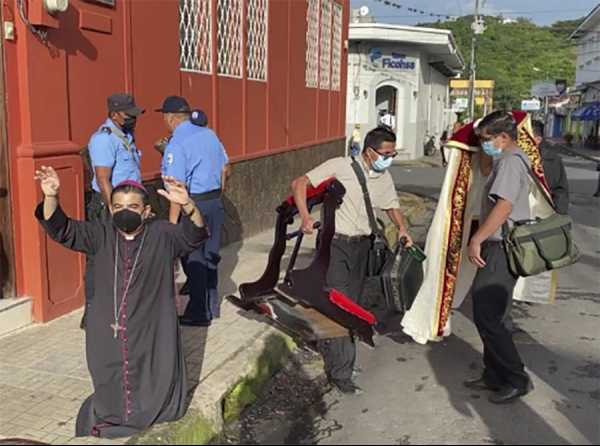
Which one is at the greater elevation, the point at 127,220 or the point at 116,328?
the point at 127,220

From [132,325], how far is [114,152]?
195cm

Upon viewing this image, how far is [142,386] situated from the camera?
135 inches

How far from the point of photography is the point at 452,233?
495 centimetres

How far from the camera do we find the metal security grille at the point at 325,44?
13633mm

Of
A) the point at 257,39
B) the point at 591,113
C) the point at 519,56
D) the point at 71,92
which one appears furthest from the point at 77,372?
the point at 519,56

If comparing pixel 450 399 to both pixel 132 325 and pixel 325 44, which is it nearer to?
pixel 132 325

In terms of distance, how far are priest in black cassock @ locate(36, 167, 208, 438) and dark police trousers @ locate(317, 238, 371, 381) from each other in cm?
132

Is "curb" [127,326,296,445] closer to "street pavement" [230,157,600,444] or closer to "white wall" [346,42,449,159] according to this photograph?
"street pavement" [230,157,600,444]

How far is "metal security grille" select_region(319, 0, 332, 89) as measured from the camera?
44.7ft

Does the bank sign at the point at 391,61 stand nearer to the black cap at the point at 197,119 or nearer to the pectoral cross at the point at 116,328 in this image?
the black cap at the point at 197,119

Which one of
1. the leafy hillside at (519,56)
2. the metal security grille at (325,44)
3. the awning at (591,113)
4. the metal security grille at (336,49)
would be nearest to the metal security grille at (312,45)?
the metal security grille at (325,44)

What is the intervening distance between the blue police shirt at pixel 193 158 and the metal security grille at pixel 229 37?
10.9 feet

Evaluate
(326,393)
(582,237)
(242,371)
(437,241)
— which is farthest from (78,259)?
(582,237)

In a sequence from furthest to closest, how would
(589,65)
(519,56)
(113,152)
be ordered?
(519,56) < (589,65) < (113,152)
